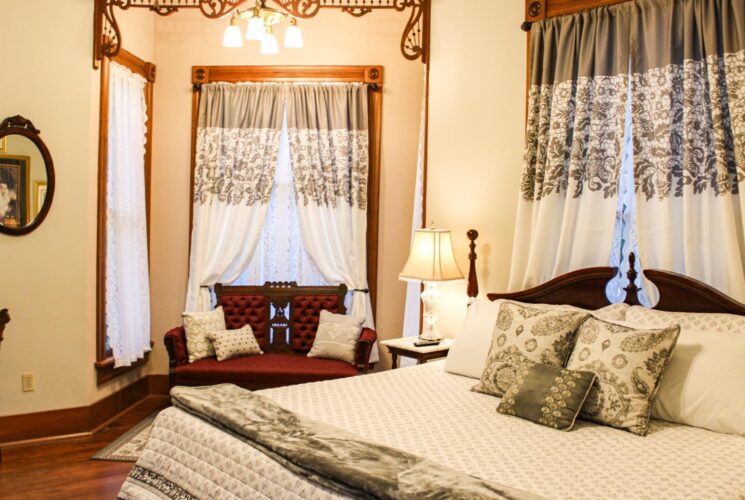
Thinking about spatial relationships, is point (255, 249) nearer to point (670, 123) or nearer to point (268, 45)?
point (268, 45)

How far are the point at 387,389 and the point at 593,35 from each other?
220 cm

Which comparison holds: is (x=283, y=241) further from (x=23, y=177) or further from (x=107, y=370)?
(x=23, y=177)

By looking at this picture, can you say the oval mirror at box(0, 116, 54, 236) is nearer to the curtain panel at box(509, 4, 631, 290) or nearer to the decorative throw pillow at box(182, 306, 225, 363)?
the decorative throw pillow at box(182, 306, 225, 363)

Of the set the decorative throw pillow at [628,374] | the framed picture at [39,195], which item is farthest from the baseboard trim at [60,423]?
the decorative throw pillow at [628,374]

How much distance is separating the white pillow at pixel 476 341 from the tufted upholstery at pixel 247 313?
81.0 inches

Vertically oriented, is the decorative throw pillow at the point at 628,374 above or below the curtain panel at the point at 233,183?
below

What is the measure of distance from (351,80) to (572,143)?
2.29 meters

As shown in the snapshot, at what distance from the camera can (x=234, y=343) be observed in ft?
16.8

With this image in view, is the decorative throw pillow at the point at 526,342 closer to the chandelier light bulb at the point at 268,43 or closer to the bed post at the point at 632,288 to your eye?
the bed post at the point at 632,288

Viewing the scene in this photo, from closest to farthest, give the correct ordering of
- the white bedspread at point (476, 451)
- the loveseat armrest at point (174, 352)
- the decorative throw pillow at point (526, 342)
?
the white bedspread at point (476, 451) → the decorative throw pillow at point (526, 342) → the loveseat armrest at point (174, 352)

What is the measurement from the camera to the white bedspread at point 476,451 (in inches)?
87.4

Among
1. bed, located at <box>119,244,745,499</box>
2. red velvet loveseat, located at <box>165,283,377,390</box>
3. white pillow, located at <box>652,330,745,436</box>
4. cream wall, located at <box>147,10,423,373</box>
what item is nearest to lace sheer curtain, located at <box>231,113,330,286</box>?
red velvet loveseat, located at <box>165,283,377,390</box>

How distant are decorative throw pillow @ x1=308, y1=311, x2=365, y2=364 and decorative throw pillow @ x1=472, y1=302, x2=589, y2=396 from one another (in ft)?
5.84

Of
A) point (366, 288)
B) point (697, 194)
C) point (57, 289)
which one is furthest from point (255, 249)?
point (697, 194)
